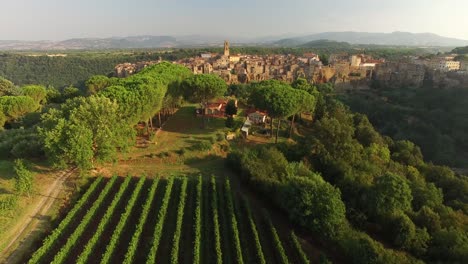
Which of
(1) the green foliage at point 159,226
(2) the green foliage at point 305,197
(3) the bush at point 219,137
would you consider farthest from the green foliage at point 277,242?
(3) the bush at point 219,137

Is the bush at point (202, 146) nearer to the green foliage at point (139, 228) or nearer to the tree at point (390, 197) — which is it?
the green foliage at point (139, 228)

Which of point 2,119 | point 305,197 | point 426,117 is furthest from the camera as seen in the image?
point 426,117

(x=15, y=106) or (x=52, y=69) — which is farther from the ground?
(x=15, y=106)

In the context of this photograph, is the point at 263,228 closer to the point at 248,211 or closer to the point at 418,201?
the point at 248,211

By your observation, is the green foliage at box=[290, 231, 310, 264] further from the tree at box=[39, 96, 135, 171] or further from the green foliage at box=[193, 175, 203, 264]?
the tree at box=[39, 96, 135, 171]

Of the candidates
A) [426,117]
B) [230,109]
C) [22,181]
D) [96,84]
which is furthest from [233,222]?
[426,117]

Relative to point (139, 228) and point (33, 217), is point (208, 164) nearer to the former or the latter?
point (139, 228)

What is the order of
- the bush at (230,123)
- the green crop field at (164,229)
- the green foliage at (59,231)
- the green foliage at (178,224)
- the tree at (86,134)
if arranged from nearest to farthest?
the green foliage at (59,231), the green foliage at (178,224), the green crop field at (164,229), the tree at (86,134), the bush at (230,123)
